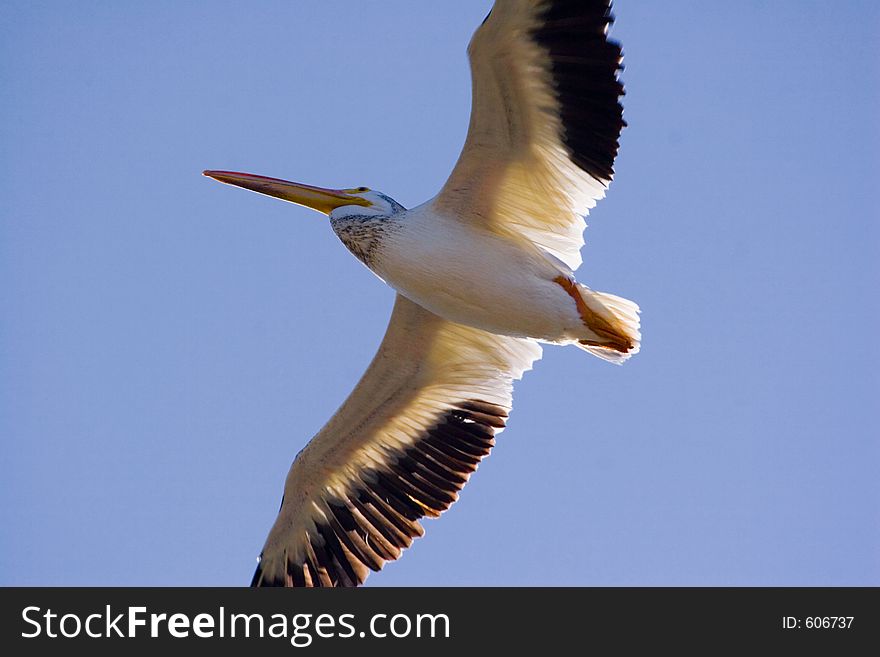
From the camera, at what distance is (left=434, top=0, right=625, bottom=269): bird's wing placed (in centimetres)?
715

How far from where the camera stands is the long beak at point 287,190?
8289 millimetres

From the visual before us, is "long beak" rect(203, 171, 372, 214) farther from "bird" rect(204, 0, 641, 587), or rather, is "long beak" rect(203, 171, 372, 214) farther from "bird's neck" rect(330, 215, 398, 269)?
"bird's neck" rect(330, 215, 398, 269)

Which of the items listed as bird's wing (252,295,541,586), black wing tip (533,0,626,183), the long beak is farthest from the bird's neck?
black wing tip (533,0,626,183)

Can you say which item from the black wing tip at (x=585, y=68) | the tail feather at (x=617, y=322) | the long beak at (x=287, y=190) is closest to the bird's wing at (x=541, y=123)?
the black wing tip at (x=585, y=68)

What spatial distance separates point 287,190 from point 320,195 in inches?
10.6

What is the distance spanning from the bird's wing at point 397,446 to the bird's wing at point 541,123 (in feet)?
3.25

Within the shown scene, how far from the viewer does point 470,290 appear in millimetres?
7777

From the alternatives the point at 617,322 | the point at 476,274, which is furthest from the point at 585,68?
the point at 617,322

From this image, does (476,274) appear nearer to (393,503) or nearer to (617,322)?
(617,322)

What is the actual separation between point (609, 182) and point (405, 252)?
4.67ft

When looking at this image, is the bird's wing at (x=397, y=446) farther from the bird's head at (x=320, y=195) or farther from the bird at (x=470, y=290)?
the bird's head at (x=320, y=195)
